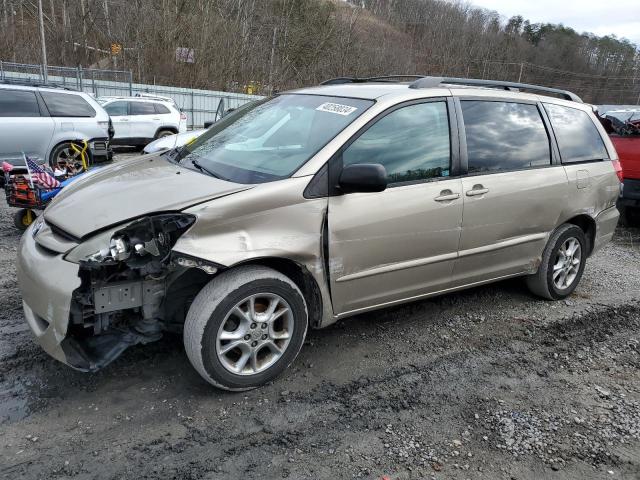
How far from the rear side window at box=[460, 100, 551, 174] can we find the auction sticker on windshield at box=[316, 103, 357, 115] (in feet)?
3.11

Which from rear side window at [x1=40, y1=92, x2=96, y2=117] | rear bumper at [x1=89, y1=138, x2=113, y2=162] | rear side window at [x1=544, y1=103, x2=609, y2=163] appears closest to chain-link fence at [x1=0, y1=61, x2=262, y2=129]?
rear side window at [x1=40, y1=92, x2=96, y2=117]

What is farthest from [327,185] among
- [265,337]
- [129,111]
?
[129,111]

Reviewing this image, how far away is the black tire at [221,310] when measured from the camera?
111 inches

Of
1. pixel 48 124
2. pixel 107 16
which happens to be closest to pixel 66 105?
pixel 48 124

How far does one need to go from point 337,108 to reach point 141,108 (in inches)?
523

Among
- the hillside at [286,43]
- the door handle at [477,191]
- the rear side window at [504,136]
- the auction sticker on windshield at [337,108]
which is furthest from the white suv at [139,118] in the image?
the hillside at [286,43]

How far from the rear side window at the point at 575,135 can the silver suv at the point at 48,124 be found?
327 inches

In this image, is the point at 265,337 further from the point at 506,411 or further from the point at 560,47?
the point at 560,47

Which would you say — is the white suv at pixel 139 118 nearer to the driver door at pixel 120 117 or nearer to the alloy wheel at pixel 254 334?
the driver door at pixel 120 117

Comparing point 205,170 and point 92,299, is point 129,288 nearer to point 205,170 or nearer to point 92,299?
point 92,299

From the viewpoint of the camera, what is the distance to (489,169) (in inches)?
153

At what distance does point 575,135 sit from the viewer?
15.2 ft

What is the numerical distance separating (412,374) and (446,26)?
73664 mm

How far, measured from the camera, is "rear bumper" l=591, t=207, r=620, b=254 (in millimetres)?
4801
